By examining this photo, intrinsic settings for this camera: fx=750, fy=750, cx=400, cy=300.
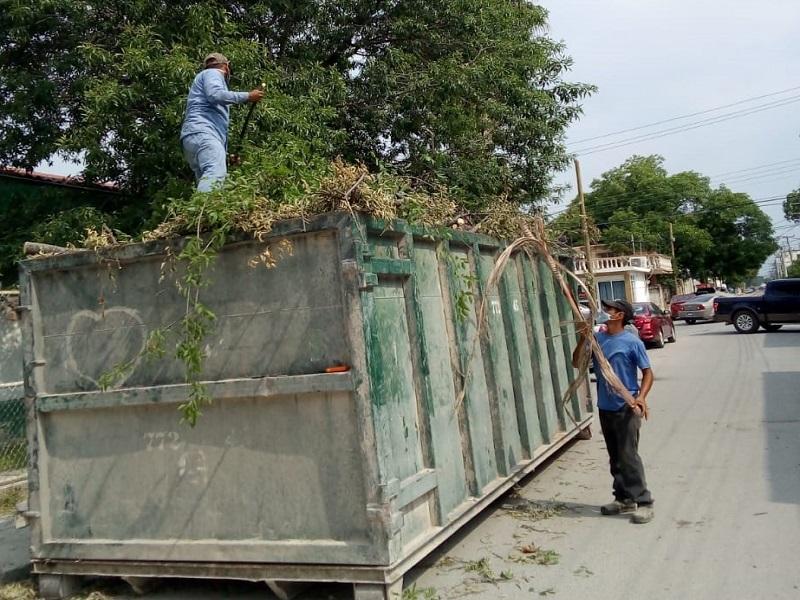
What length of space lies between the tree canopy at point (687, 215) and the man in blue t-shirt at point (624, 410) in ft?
172

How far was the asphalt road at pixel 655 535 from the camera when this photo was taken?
4.52 metres

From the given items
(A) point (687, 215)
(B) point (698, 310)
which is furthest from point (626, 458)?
(A) point (687, 215)

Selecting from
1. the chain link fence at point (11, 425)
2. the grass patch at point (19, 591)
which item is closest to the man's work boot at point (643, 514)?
the grass patch at point (19, 591)

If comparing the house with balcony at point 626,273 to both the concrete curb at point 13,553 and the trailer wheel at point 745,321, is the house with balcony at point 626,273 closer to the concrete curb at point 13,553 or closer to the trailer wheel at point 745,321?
the trailer wheel at point 745,321

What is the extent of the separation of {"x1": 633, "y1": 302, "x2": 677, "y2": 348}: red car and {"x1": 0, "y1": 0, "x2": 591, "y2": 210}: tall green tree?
348 inches

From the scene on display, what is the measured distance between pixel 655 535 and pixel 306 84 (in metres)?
8.61

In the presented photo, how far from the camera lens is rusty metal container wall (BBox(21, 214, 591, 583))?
419cm

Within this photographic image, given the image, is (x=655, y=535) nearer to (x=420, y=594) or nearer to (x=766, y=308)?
(x=420, y=594)

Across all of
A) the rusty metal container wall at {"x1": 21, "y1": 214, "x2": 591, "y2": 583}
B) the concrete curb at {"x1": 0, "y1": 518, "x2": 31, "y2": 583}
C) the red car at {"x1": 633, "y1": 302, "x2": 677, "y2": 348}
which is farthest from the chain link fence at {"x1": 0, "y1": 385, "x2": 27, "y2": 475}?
the red car at {"x1": 633, "y1": 302, "x2": 677, "y2": 348}

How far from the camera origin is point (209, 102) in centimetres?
595

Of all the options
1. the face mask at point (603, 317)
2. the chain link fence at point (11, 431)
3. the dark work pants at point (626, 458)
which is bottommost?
the dark work pants at point (626, 458)

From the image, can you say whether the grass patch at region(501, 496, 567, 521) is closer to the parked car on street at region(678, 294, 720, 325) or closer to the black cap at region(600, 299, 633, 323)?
the black cap at region(600, 299, 633, 323)

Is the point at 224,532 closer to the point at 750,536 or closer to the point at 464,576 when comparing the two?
the point at 464,576

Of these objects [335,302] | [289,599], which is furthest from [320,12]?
[289,599]
